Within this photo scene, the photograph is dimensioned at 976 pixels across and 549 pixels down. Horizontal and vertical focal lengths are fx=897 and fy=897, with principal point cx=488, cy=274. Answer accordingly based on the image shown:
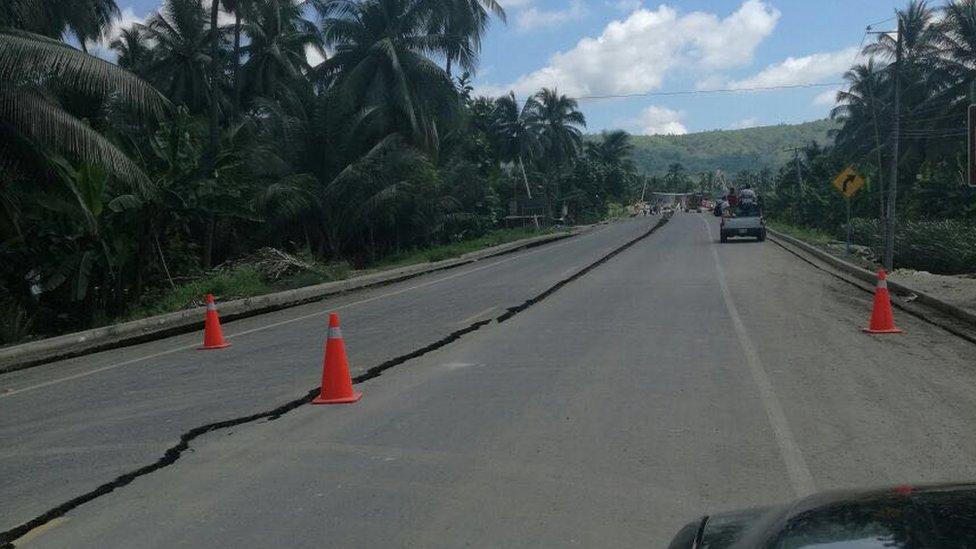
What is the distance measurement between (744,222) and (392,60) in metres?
16.0

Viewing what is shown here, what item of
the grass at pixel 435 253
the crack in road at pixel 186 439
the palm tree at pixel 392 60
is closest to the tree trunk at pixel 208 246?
the grass at pixel 435 253

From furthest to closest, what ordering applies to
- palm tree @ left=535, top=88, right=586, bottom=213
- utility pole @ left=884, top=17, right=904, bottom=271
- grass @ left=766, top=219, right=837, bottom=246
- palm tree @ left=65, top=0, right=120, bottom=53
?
palm tree @ left=535, top=88, right=586, bottom=213, grass @ left=766, top=219, right=837, bottom=246, palm tree @ left=65, top=0, right=120, bottom=53, utility pole @ left=884, top=17, right=904, bottom=271

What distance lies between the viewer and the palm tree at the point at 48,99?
1520 centimetres

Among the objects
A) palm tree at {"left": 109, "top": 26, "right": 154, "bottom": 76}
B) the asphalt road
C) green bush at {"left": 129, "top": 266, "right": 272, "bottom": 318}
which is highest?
palm tree at {"left": 109, "top": 26, "right": 154, "bottom": 76}

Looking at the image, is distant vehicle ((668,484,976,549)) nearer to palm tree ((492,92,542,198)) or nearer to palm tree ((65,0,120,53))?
palm tree ((65,0,120,53))

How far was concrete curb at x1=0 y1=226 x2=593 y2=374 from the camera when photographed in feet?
41.8

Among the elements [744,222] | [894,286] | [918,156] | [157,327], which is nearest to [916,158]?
[918,156]

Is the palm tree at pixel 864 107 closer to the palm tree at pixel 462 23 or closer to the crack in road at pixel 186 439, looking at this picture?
the palm tree at pixel 462 23

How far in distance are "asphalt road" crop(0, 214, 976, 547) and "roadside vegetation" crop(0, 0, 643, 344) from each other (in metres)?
7.36

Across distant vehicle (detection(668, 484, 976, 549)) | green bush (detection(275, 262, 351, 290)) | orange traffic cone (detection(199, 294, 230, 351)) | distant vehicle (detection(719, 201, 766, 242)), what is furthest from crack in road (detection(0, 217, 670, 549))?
distant vehicle (detection(719, 201, 766, 242))

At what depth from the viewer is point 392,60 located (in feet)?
123

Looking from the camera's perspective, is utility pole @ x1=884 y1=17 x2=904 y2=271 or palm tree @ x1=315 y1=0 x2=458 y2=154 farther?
palm tree @ x1=315 y1=0 x2=458 y2=154

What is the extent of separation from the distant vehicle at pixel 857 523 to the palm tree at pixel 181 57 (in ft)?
140

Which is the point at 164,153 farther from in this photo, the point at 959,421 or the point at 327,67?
the point at 327,67
